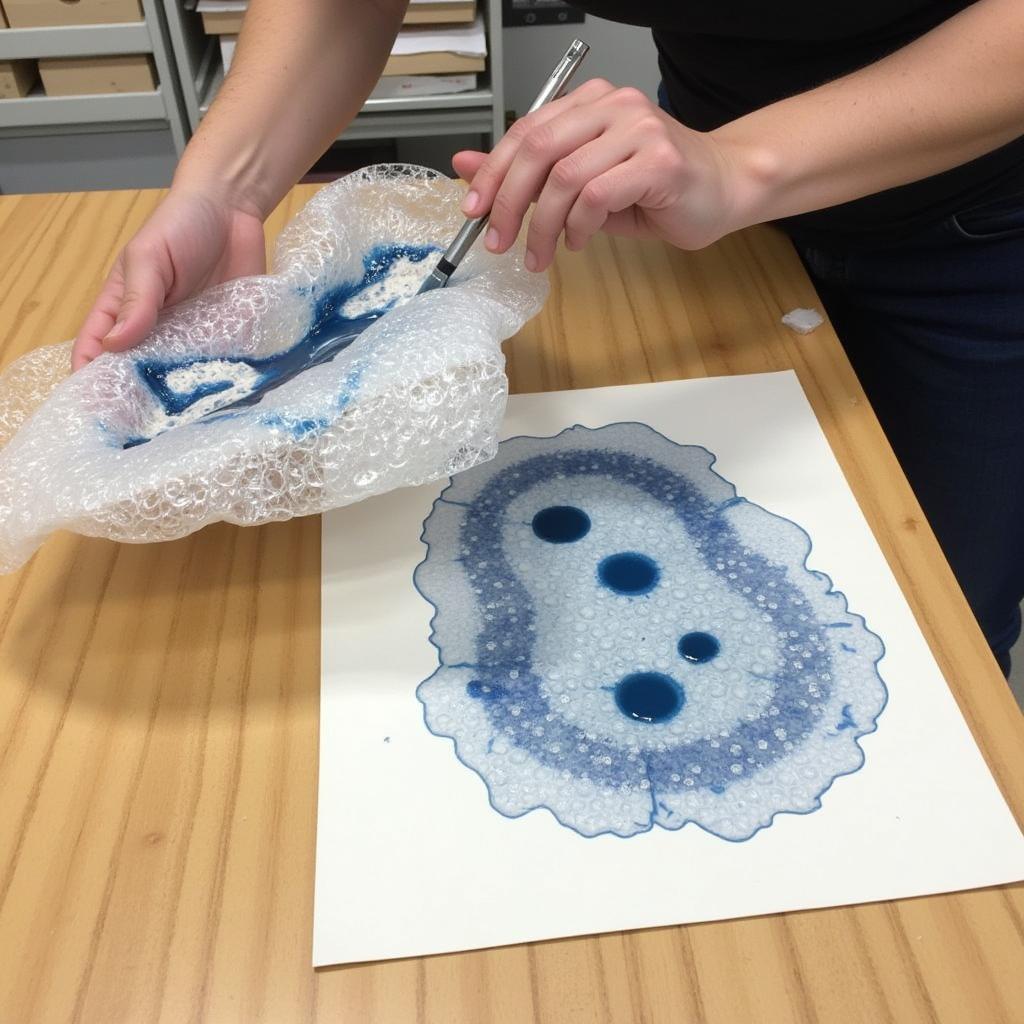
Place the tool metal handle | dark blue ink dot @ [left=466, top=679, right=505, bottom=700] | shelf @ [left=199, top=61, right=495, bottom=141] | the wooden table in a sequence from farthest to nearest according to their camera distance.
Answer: shelf @ [left=199, top=61, right=495, bottom=141]
the tool metal handle
dark blue ink dot @ [left=466, top=679, right=505, bottom=700]
the wooden table

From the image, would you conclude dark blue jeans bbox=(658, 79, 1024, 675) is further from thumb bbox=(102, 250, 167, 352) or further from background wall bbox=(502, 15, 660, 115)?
background wall bbox=(502, 15, 660, 115)

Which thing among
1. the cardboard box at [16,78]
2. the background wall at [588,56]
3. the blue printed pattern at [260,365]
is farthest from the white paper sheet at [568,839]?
the background wall at [588,56]

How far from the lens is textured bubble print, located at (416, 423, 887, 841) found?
1.60ft

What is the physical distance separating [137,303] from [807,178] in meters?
0.42

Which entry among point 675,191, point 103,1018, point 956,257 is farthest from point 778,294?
point 103,1018

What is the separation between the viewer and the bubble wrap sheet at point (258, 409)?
19.8 inches

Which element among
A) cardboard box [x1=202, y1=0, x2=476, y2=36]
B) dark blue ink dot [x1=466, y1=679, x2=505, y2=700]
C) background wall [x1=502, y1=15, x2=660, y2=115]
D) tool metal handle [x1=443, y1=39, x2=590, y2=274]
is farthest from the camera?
background wall [x1=502, y1=15, x2=660, y2=115]

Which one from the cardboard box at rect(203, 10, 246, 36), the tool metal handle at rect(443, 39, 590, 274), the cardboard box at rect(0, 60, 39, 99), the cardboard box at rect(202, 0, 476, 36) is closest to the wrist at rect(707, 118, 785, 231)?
the tool metal handle at rect(443, 39, 590, 274)

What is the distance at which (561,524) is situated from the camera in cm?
62

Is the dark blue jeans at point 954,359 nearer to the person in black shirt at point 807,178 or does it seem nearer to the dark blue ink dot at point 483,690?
the person in black shirt at point 807,178

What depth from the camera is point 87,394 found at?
578mm

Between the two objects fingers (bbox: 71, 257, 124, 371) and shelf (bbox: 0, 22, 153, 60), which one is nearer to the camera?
fingers (bbox: 71, 257, 124, 371)

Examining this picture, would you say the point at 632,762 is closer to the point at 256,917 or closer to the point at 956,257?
the point at 256,917

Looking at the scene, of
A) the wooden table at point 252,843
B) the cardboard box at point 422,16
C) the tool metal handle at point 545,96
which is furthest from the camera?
the cardboard box at point 422,16
